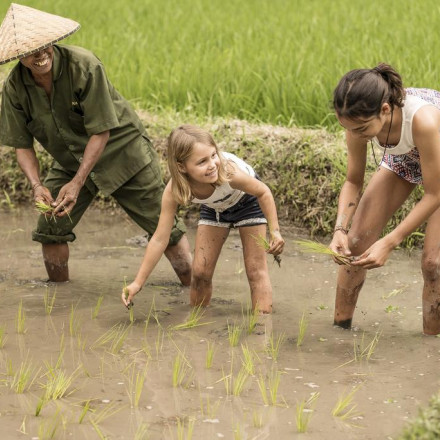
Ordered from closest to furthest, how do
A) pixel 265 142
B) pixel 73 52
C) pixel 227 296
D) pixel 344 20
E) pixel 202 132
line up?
1. pixel 202 132
2. pixel 73 52
3. pixel 227 296
4. pixel 265 142
5. pixel 344 20

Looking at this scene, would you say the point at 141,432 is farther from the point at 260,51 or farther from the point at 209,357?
the point at 260,51

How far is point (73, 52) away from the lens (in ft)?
14.0

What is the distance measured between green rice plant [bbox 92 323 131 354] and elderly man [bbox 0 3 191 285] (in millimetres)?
604

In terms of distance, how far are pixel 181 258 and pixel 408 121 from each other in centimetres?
155

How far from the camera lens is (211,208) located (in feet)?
14.2

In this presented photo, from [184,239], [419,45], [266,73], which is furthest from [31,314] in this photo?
[419,45]

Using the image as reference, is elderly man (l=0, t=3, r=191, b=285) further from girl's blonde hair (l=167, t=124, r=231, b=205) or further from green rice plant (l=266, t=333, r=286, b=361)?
green rice plant (l=266, t=333, r=286, b=361)

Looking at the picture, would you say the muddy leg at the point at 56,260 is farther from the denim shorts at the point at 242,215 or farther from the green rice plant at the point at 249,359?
the green rice plant at the point at 249,359

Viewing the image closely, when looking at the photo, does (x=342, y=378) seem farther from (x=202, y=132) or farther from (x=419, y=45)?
(x=419, y=45)

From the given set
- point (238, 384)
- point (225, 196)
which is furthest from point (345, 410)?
point (225, 196)

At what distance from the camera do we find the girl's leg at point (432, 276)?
381 cm

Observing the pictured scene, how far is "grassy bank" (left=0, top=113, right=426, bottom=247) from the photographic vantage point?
→ 5.52 metres

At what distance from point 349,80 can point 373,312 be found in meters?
1.31

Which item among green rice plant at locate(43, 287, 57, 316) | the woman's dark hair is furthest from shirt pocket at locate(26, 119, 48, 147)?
the woman's dark hair
